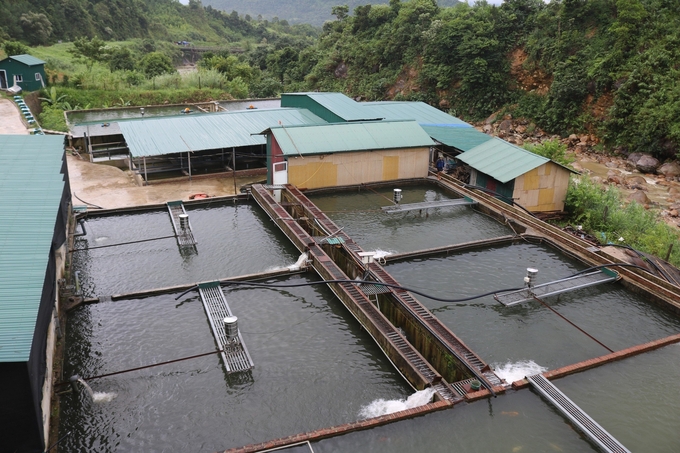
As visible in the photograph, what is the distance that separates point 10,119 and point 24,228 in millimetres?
27873

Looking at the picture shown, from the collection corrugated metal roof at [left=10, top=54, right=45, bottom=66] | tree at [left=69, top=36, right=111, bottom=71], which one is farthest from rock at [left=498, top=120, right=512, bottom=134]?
tree at [left=69, top=36, right=111, bottom=71]

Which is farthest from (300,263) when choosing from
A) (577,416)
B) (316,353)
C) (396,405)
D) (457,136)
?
(457,136)

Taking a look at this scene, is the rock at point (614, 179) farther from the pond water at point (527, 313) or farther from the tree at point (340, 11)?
the tree at point (340, 11)

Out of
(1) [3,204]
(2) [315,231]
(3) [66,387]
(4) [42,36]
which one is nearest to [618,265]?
(2) [315,231]

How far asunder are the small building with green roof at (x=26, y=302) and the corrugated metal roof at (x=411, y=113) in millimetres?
20678

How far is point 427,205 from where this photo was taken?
21688 millimetres

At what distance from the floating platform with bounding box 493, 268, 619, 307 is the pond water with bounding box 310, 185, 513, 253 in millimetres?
4066

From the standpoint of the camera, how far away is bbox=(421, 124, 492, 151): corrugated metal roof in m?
26.7

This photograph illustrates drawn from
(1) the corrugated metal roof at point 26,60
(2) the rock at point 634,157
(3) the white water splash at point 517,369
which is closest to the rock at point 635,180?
(2) the rock at point 634,157

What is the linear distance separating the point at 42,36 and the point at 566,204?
72865mm

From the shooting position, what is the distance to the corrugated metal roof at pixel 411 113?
30.9 meters

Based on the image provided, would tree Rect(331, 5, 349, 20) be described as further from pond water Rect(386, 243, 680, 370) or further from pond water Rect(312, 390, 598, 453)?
pond water Rect(312, 390, 598, 453)

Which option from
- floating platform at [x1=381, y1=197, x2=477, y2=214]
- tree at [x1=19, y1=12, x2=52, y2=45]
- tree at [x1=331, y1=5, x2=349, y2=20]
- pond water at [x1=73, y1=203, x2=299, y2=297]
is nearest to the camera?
pond water at [x1=73, y1=203, x2=299, y2=297]

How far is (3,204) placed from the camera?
11836mm
